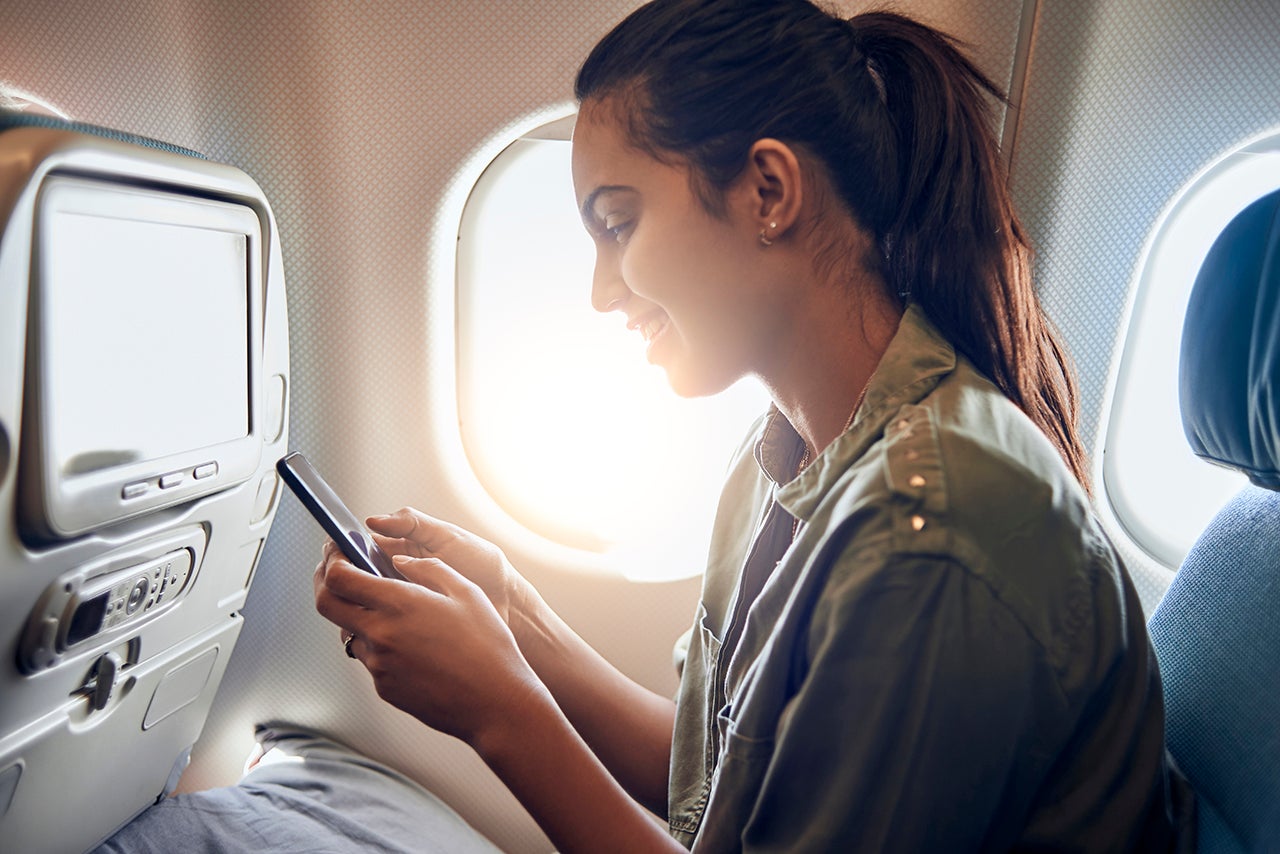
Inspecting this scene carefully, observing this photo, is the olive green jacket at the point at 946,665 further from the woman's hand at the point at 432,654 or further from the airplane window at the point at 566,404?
the airplane window at the point at 566,404

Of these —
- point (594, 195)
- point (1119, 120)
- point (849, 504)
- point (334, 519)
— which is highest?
point (1119, 120)

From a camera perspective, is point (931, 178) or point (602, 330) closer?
point (931, 178)

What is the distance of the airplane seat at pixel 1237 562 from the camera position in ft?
2.65

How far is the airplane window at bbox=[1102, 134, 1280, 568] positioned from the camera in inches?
60.2

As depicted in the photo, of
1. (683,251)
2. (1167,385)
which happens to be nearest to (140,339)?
(683,251)

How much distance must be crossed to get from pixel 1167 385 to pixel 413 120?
144 centimetres

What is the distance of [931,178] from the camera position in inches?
39.7

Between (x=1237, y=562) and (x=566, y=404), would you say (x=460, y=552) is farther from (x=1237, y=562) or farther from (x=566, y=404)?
(x=1237, y=562)

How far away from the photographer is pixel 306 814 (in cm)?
146

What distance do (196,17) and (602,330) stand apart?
2.75 ft

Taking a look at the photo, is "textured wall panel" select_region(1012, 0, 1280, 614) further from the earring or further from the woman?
the earring

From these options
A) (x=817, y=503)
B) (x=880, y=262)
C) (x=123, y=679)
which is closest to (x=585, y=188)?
(x=880, y=262)

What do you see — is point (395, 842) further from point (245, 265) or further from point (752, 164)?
point (752, 164)

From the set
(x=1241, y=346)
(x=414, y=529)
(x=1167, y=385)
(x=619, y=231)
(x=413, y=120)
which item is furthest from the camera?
(x=1167, y=385)
